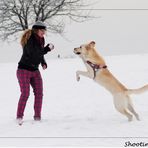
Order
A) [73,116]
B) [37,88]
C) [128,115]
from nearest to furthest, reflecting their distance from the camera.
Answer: [128,115] → [37,88] → [73,116]

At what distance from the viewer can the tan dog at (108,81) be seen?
272 inches

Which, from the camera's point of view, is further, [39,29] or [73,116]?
[73,116]

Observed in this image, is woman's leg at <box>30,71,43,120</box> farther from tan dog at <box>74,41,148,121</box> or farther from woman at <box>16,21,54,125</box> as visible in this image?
tan dog at <box>74,41,148,121</box>

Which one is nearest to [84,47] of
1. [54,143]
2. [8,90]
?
[54,143]

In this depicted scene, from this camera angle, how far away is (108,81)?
703 centimetres

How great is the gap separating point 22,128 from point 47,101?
2665 millimetres

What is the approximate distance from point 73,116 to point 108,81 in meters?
0.99

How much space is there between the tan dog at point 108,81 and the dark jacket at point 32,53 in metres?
0.69

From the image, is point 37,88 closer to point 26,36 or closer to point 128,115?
point 26,36

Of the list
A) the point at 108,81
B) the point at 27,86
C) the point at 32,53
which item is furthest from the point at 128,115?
the point at 32,53

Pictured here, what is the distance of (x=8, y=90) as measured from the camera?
10.9 meters

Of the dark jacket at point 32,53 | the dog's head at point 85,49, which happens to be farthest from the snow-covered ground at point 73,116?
the dog's head at point 85,49

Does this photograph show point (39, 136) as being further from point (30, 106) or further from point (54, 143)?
point (30, 106)

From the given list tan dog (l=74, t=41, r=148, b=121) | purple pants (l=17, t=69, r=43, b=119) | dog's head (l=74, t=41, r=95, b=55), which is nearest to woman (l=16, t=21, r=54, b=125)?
purple pants (l=17, t=69, r=43, b=119)
